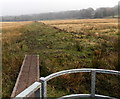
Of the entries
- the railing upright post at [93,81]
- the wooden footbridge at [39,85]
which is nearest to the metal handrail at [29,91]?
the wooden footbridge at [39,85]

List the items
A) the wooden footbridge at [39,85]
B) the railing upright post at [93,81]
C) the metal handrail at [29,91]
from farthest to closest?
1. the railing upright post at [93,81]
2. the wooden footbridge at [39,85]
3. the metal handrail at [29,91]

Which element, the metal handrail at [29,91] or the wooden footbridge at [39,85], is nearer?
the metal handrail at [29,91]

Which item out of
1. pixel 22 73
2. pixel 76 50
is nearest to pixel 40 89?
pixel 22 73

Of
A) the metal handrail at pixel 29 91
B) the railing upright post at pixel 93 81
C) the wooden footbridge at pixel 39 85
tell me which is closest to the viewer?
the metal handrail at pixel 29 91

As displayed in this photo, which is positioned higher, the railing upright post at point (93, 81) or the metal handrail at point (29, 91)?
the metal handrail at point (29, 91)

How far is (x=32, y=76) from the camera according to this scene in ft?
13.4

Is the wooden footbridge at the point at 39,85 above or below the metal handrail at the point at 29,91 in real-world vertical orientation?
below

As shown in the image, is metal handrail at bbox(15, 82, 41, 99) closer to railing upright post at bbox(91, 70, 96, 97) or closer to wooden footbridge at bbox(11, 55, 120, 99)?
wooden footbridge at bbox(11, 55, 120, 99)

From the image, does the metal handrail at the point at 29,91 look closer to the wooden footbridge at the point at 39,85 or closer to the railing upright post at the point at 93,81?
the wooden footbridge at the point at 39,85

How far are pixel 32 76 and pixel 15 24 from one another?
11.4m

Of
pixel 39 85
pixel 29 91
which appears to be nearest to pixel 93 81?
pixel 39 85

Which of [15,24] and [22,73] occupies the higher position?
[15,24]

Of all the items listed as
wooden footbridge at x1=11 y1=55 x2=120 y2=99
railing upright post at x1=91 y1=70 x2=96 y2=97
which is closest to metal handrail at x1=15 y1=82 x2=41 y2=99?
wooden footbridge at x1=11 y1=55 x2=120 y2=99

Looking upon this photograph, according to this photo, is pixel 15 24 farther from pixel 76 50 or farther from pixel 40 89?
pixel 40 89
